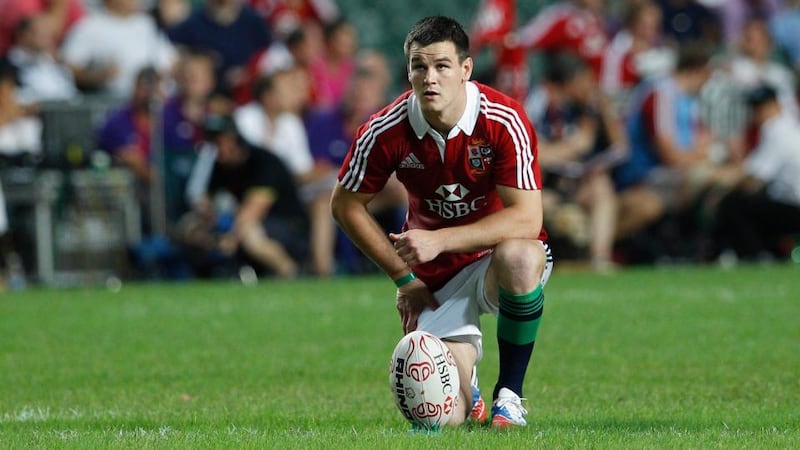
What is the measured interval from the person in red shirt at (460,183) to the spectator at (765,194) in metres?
11.3

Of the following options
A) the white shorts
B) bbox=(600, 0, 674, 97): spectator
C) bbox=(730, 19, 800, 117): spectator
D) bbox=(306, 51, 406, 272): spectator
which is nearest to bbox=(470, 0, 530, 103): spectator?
bbox=(600, 0, 674, 97): spectator

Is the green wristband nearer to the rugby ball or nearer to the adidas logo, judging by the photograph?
the rugby ball

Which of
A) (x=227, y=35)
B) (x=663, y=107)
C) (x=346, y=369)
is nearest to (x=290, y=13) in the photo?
(x=227, y=35)

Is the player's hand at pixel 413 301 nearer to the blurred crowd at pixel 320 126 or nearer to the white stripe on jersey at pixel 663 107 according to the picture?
the blurred crowd at pixel 320 126

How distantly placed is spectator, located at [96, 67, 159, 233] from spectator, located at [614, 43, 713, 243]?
5.61m

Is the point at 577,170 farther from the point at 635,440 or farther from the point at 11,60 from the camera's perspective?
the point at 635,440

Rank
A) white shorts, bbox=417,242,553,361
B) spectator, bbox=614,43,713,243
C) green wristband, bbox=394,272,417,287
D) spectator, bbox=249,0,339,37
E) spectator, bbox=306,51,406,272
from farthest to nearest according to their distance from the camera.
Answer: spectator, bbox=249,0,339,37 < spectator, bbox=614,43,713,243 < spectator, bbox=306,51,406,272 < white shorts, bbox=417,242,553,361 < green wristband, bbox=394,272,417,287

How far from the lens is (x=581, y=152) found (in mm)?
16859

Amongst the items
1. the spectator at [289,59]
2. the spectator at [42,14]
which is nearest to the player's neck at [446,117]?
the spectator at [289,59]

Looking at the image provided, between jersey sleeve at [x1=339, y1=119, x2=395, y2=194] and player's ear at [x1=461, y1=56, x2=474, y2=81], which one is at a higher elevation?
player's ear at [x1=461, y1=56, x2=474, y2=81]

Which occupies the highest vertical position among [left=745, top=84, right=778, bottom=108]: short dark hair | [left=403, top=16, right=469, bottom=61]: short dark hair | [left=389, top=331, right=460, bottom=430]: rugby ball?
[left=403, top=16, right=469, bottom=61]: short dark hair

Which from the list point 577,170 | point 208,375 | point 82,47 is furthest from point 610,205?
point 208,375

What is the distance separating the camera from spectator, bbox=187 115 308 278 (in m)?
15.8

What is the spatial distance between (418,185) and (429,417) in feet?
3.41
